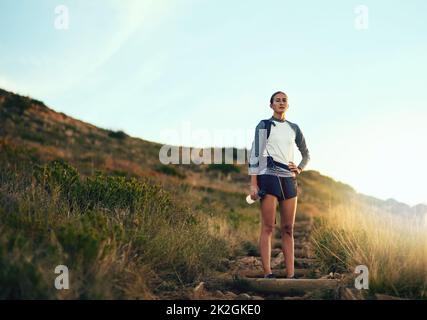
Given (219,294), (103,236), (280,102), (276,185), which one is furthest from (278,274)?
(103,236)

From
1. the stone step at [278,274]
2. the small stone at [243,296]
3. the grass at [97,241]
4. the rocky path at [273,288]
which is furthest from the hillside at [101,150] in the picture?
the small stone at [243,296]

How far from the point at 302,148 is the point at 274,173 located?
2.18ft

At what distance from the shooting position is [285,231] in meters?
5.91

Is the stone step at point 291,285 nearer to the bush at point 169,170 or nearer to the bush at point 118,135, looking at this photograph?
the bush at point 169,170

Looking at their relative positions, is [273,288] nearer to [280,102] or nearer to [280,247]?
[280,102]

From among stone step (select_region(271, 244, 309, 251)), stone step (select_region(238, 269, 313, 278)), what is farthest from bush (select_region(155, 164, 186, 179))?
stone step (select_region(238, 269, 313, 278))

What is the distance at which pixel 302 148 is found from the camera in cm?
622

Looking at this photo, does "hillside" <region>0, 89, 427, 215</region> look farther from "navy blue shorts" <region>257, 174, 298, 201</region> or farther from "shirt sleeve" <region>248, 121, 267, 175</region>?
"navy blue shorts" <region>257, 174, 298, 201</region>

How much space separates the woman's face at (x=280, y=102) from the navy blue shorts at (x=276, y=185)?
2.54ft

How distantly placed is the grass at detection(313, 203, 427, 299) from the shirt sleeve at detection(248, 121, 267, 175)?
1.50 m

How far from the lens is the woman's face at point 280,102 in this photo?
5898mm

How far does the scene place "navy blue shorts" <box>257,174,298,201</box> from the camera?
18.8ft
